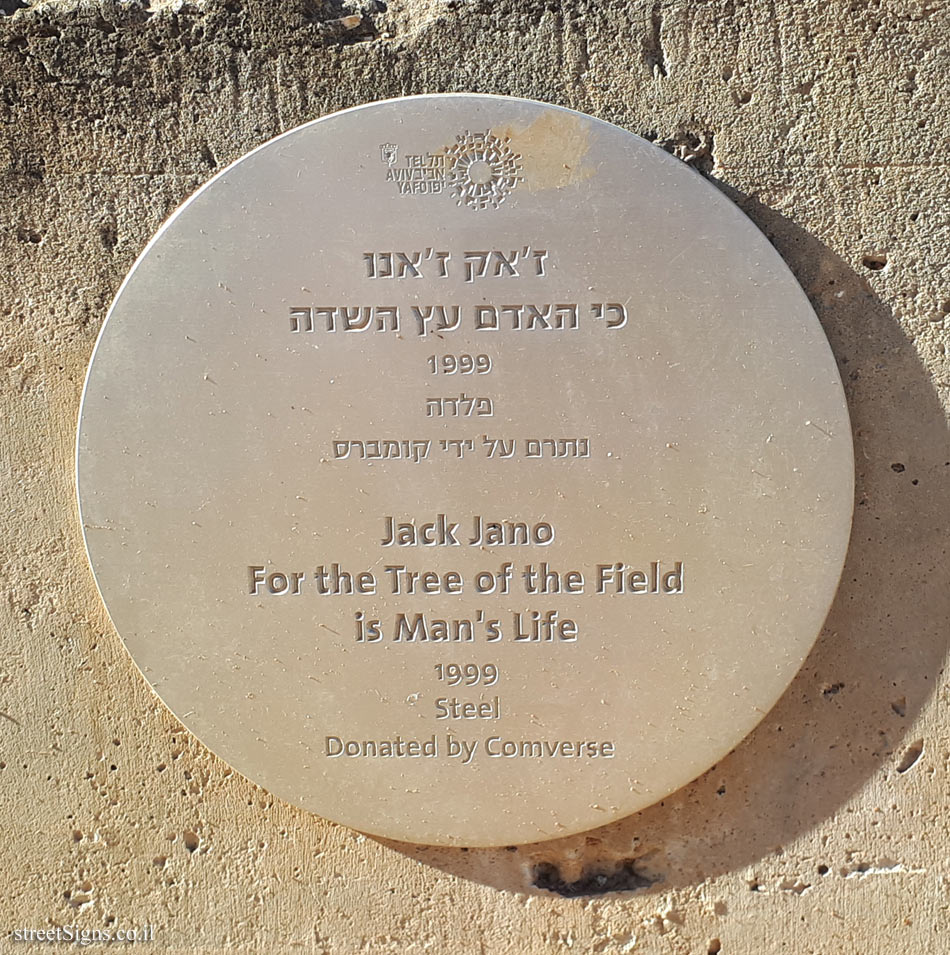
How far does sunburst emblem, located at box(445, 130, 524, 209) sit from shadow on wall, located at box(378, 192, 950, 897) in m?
0.50

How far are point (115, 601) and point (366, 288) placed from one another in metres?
0.85

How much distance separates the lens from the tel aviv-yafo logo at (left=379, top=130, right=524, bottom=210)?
1.66 meters

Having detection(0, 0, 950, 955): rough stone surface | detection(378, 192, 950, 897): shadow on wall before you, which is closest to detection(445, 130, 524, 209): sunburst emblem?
detection(0, 0, 950, 955): rough stone surface

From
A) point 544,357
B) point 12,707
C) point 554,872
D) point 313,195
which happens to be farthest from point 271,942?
point 313,195

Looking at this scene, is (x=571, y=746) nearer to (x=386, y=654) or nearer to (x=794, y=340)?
(x=386, y=654)

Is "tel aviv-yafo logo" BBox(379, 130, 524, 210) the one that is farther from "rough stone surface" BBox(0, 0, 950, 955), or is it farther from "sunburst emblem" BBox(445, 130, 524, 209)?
"rough stone surface" BBox(0, 0, 950, 955)

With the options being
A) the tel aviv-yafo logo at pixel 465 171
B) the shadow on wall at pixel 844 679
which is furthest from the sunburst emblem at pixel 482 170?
the shadow on wall at pixel 844 679

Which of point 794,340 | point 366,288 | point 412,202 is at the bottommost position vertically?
point 794,340

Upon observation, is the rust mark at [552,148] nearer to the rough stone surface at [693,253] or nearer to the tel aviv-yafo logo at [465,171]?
the tel aviv-yafo logo at [465,171]

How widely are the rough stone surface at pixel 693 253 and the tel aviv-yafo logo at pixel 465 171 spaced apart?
130 mm

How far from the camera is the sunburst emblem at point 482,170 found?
166cm

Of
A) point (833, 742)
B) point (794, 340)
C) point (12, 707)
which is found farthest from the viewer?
point (12, 707)

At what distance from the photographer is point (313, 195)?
5.51ft

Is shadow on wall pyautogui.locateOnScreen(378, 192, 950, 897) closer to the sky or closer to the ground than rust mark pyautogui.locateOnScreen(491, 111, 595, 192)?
closer to the ground
